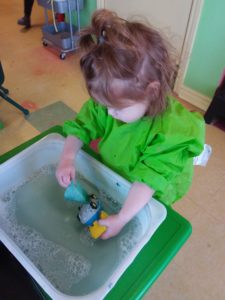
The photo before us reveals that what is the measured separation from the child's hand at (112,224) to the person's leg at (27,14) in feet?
7.71

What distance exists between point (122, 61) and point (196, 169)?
99 cm

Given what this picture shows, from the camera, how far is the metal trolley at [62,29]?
1852 millimetres

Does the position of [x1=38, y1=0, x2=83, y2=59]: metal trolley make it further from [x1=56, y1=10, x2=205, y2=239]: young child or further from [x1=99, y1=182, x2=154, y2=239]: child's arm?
[x1=99, y1=182, x2=154, y2=239]: child's arm

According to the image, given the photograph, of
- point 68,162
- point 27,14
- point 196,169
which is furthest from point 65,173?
point 27,14

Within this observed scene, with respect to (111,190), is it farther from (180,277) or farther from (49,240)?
(180,277)

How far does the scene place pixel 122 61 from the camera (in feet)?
1.50

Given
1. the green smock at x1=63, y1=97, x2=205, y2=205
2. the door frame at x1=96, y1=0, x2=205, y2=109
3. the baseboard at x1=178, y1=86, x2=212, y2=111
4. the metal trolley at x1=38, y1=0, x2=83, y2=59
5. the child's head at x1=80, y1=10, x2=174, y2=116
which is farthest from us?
the metal trolley at x1=38, y1=0, x2=83, y2=59

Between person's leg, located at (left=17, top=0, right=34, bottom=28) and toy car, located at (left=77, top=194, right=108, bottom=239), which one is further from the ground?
toy car, located at (left=77, top=194, right=108, bottom=239)

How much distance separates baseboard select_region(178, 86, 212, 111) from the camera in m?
1.65

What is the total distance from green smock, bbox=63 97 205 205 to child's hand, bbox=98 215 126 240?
10cm

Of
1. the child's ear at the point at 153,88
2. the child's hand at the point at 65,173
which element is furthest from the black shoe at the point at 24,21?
the child's ear at the point at 153,88

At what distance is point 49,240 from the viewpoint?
68 centimetres

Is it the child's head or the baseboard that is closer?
the child's head

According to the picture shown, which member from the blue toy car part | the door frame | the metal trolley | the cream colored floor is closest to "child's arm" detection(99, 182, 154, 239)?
the blue toy car part
